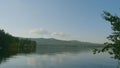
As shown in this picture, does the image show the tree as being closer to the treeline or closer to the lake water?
the lake water

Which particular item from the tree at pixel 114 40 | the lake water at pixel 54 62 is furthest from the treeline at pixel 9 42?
the tree at pixel 114 40

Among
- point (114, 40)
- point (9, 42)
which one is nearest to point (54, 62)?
point (114, 40)

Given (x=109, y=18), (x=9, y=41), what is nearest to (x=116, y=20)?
(x=109, y=18)

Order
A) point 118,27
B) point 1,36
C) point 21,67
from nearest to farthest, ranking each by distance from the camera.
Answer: point 118,27 → point 21,67 → point 1,36

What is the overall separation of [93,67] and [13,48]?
98.1m

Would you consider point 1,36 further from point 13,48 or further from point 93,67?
point 93,67

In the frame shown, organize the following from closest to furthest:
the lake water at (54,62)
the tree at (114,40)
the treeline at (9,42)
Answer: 1. the tree at (114,40)
2. the lake water at (54,62)
3. the treeline at (9,42)

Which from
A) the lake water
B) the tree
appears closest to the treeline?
the lake water

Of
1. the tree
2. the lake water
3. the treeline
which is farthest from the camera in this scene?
the treeline

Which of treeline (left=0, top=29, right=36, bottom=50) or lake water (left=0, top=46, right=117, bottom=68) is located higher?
treeline (left=0, top=29, right=36, bottom=50)

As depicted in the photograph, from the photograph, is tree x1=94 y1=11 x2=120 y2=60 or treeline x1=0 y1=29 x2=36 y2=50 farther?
treeline x1=0 y1=29 x2=36 y2=50

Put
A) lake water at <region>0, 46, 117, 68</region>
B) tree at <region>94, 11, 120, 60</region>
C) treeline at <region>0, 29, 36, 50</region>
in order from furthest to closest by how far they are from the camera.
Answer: treeline at <region>0, 29, 36, 50</region> < lake water at <region>0, 46, 117, 68</region> < tree at <region>94, 11, 120, 60</region>

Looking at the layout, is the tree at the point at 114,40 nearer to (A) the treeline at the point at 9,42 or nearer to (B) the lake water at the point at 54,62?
(B) the lake water at the point at 54,62

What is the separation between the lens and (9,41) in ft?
470
